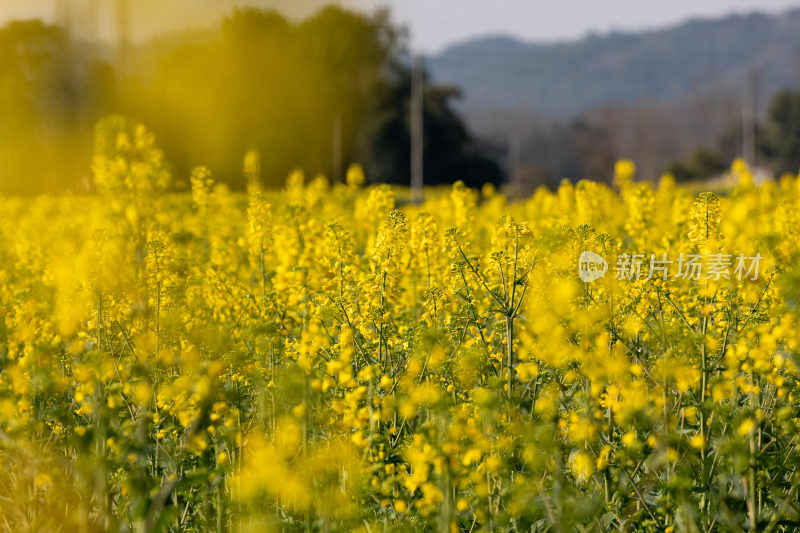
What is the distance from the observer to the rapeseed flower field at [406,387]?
91.1 inches

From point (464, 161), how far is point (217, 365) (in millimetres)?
30383

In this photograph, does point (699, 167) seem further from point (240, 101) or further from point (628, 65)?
point (628, 65)

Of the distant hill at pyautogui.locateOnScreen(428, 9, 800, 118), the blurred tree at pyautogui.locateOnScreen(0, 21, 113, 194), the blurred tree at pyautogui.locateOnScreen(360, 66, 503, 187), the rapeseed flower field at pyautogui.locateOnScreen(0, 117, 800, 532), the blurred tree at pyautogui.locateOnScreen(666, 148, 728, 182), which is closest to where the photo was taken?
the rapeseed flower field at pyautogui.locateOnScreen(0, 117, 800, 532)

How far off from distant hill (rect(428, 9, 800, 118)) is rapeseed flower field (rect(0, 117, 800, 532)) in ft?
255

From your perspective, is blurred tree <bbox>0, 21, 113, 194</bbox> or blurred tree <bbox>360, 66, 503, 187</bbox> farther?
blurred tree <bbox>360, 66, 503, 187</bbox>

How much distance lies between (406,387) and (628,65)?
150 m

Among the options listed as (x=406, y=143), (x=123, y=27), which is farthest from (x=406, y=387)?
(x=406, y=143)

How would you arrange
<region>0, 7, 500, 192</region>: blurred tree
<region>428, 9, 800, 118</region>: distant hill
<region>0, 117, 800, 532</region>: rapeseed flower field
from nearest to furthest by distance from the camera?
<region>0, 117, 800, 532</region>: rapeseed flower field, <region>0, 7, 500, 192</region>: blurred tree, <region>428, 9, 800, 118</region>: distant hill

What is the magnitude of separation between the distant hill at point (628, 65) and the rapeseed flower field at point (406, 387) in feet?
255

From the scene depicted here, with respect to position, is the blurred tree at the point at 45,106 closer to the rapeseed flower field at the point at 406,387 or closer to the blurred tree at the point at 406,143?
the rapeseed flower field at the point at 406,387

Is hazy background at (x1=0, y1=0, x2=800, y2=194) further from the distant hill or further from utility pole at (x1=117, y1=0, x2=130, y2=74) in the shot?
the distant hill

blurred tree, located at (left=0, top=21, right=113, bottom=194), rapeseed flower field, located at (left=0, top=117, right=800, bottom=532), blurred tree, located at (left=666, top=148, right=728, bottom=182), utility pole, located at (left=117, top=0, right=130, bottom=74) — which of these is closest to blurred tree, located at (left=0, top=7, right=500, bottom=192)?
blurred tree, located at (left=0, top=21, right=113, bottom=194)

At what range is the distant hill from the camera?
338ft

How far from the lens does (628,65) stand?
14325cm
